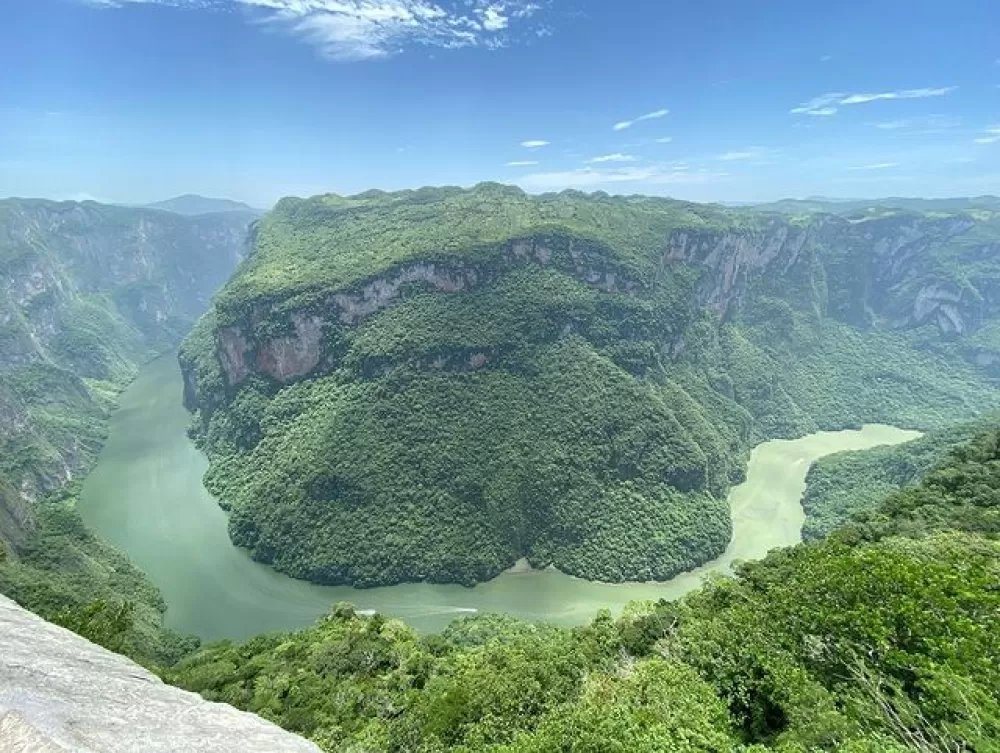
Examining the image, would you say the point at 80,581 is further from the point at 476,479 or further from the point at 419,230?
the point at 419,230

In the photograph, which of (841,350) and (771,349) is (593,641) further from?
(841,350)

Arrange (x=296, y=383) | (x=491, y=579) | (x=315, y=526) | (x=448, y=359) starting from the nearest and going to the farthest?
(x=491, y=579)
(x=315, y=526)
(x=448, y=359)
(x=296, y=383)

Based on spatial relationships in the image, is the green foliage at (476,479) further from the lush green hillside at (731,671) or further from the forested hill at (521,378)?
the lush green hillside at (731,671)

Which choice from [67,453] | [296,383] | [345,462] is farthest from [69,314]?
[345,462]

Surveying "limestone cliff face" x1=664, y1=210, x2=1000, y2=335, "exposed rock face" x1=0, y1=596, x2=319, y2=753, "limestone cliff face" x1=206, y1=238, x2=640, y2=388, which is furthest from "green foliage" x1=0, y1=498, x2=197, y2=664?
"limestone cliff face" x1=664, y1=210, x2=1000, y2=335

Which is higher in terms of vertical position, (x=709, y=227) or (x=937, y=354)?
(x=709, y=227)

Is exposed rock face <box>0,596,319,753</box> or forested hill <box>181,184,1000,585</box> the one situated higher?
exposed rock face <box>0,596,319,753</box>

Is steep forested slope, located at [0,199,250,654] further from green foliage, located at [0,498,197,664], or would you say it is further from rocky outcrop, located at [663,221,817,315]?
rocky outcrop, located at [663,221,817,315]
